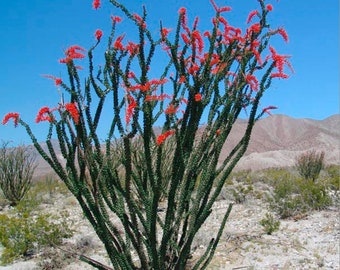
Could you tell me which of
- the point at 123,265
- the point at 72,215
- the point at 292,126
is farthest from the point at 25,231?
the point at 292,126

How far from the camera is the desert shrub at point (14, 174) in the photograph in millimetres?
11641

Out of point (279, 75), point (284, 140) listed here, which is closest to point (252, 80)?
point (279, 75)

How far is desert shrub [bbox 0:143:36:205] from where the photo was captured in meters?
11.6

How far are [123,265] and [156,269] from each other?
0.36 meters

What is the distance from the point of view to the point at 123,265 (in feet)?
10.8

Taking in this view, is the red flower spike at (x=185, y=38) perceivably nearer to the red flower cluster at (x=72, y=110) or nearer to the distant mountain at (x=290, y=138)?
the red flower cluster at (x=72, y=110)

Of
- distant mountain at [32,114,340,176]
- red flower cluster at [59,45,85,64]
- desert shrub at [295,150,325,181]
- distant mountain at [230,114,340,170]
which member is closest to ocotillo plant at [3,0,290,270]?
red flower cluster at [59,45,85,64]

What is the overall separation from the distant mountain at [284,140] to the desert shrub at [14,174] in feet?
82.1

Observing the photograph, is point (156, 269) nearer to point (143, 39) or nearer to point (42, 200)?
point (143, 39)

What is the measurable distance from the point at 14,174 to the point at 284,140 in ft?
213

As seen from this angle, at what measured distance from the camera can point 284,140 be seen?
71938 millimetres

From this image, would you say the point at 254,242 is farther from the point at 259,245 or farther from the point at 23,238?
the point at 23,238

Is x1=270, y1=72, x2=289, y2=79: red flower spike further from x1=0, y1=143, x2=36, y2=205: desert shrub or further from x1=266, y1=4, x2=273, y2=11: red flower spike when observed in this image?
x1=0, y1=143, x2=36, y2=205: desert shrub

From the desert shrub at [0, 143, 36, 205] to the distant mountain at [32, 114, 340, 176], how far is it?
2504 cm
